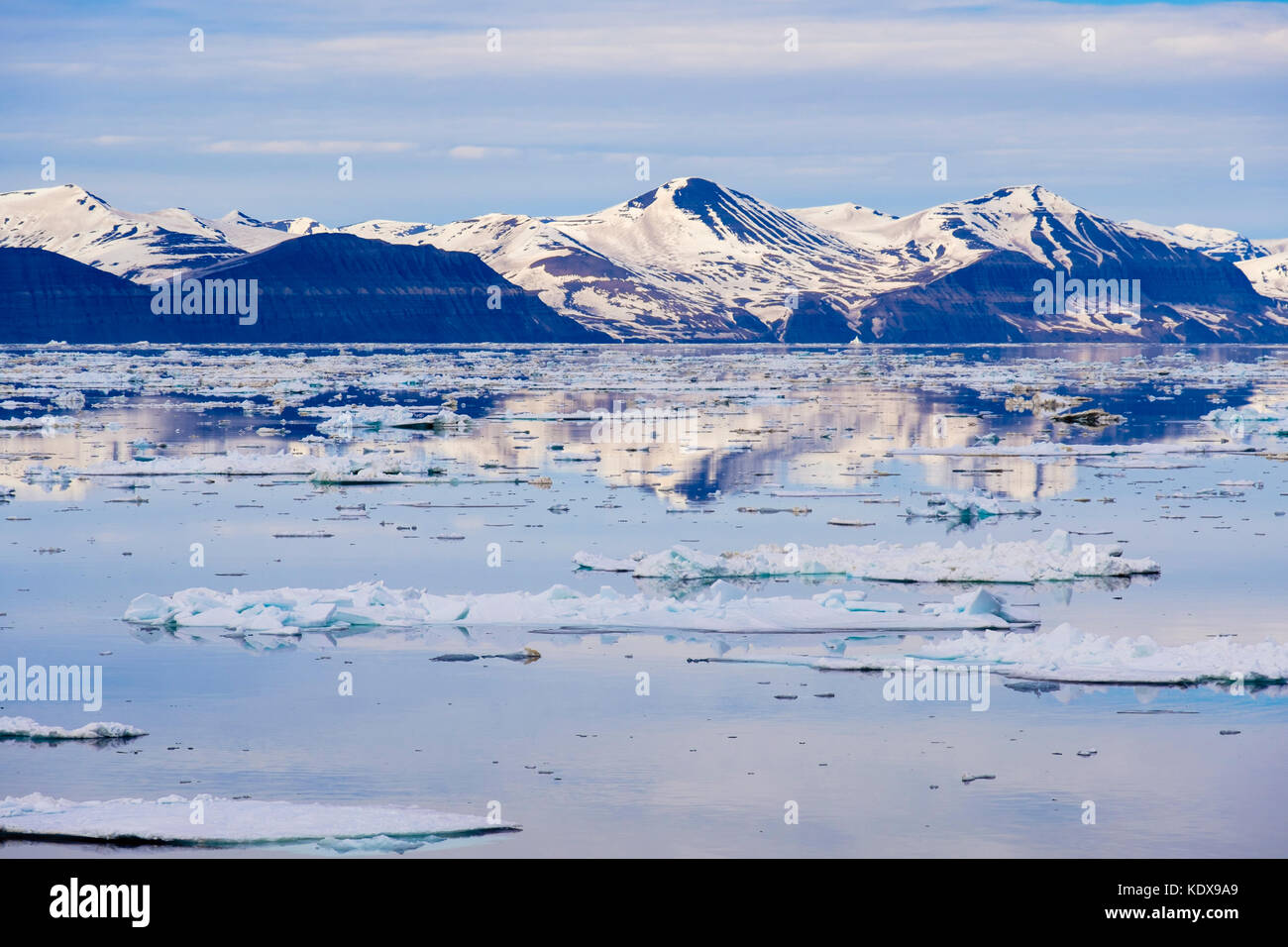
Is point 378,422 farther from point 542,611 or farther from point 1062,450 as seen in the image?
point 542,611

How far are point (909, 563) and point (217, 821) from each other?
9626 mm

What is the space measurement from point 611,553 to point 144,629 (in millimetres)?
5921

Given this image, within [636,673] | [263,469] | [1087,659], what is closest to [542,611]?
[636,673]

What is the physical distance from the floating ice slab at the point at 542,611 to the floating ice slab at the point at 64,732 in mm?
3445

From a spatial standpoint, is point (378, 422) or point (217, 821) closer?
point (217, 821)

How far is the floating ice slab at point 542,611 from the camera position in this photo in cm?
1492

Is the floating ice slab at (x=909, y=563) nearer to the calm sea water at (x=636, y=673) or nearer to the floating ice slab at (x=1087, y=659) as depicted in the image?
the calm sea water at (x=636, y=673)

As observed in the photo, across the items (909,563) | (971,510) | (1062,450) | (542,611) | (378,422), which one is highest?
(378,422)

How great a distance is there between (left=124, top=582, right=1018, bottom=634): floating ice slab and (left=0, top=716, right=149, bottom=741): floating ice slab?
345 cm

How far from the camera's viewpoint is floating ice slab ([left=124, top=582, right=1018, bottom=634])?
14922 mm

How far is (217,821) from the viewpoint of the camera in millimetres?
9414

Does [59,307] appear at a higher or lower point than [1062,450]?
higher

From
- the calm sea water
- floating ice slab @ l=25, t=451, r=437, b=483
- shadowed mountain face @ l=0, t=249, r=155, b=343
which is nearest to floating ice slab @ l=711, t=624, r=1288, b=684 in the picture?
the calm sea water
